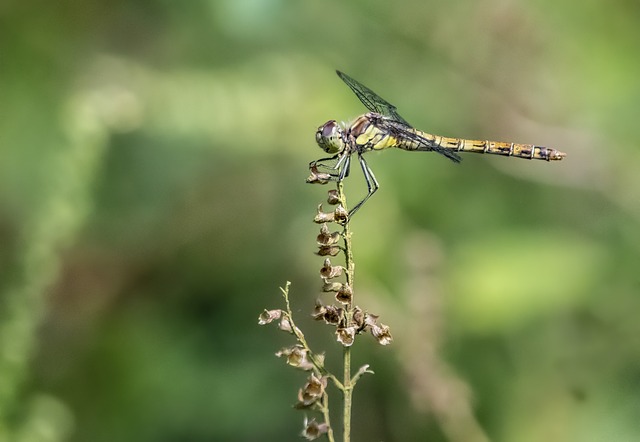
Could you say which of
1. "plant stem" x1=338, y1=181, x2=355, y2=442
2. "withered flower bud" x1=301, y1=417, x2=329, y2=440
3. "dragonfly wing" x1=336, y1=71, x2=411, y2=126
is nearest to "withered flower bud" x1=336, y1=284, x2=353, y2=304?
"plant stem" x1=338, y1=181, x2=355, y2=442

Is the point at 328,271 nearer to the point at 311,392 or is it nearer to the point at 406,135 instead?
the point at 311,392

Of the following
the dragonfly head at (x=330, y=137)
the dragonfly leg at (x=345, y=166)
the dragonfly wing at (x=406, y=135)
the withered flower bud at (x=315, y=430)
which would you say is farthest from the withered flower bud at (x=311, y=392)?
the dragonfly wing at (x=406, y=135)

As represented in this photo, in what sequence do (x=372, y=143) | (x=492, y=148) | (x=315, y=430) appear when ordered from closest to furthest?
1. (x=315, y=430)
2. (x=372, y=143)
3. (x=492, y=148)

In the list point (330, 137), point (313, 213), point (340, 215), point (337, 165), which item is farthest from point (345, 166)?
point (313, 213)

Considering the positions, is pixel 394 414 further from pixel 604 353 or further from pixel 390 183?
pixel 390 183

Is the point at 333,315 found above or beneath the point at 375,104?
beneath

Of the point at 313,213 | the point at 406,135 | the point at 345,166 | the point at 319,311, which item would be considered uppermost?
the point at 313,213

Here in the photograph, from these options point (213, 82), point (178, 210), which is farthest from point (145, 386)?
point (213, 82)
